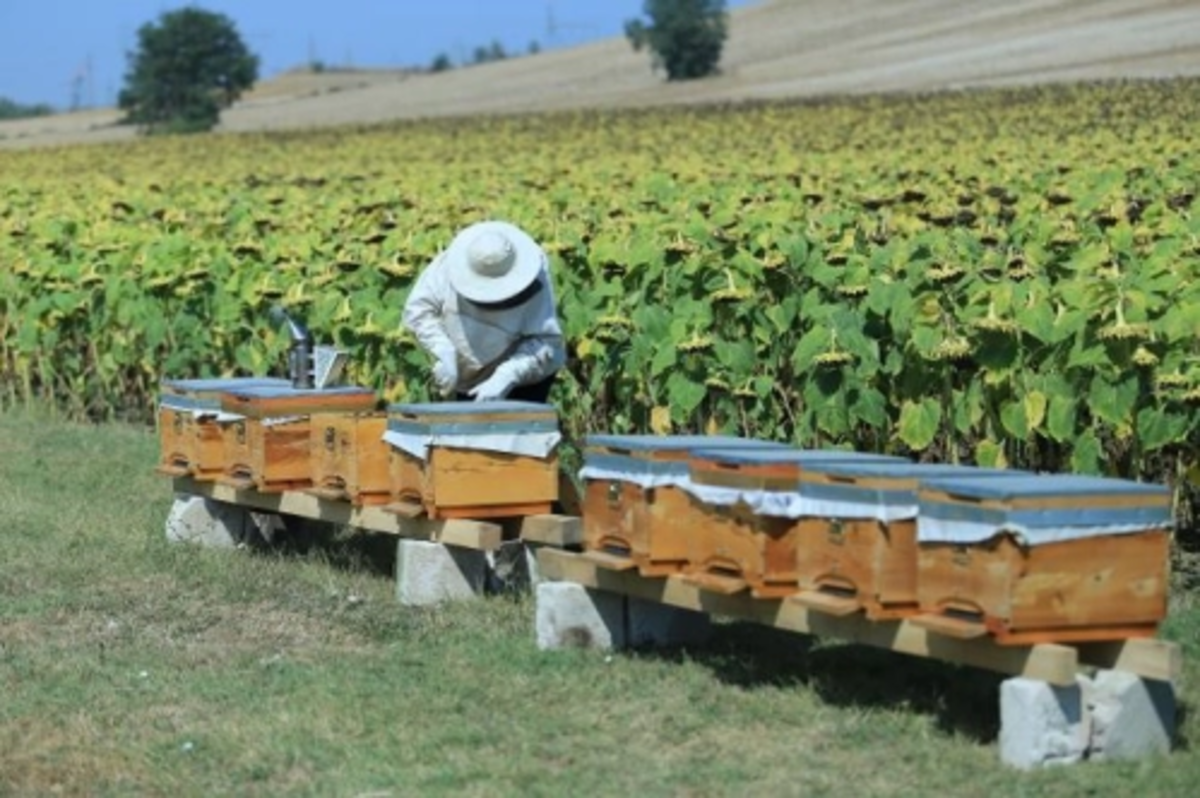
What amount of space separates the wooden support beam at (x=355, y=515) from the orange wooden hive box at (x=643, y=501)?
3.39 ft

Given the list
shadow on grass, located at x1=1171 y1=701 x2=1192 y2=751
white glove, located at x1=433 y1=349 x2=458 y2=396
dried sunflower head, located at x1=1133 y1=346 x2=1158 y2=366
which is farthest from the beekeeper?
shadow on grass, located at x1=1171 y1=701 x2=1192 y2=751

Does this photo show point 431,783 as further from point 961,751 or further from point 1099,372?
point 1099,372

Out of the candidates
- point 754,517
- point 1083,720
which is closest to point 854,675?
point 754,517

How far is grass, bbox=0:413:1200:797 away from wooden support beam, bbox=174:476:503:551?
0.84 ft

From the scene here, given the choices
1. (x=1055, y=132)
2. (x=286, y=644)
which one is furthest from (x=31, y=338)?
(x=1055, y=132)

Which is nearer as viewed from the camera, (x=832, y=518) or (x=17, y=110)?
(x=832, y=518)

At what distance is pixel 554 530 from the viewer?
9430mm

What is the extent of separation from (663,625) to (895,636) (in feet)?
5.06

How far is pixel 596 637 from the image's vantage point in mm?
8586

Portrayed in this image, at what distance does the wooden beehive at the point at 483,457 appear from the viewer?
31.4 ft

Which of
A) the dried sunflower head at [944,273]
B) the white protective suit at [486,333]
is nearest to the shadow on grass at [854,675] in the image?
the white protective suit at [486,333]

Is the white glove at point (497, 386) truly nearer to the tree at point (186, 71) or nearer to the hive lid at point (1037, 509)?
the hive lid at point (1037, 509)

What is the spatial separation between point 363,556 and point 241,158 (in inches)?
1513

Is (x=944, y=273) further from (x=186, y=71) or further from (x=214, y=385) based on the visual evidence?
(x=186, y=71)
